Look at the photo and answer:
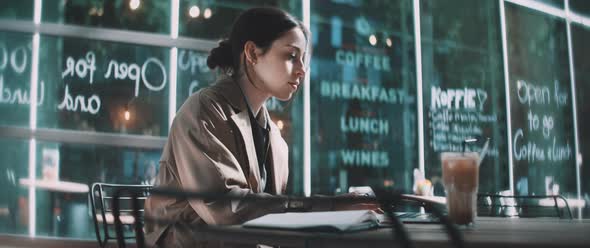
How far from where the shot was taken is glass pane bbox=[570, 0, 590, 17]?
7.15 metres

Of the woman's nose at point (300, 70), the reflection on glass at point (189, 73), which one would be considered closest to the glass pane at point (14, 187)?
the reflection on glass at point (189, 73)

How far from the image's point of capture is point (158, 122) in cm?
488

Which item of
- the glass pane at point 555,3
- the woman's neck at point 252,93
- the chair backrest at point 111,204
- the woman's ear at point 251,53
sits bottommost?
the chair backrest at point 111,204

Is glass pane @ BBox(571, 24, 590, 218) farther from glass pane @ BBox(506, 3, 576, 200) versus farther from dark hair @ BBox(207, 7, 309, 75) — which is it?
dark hair @ BBox(207, 7, 309, 75)

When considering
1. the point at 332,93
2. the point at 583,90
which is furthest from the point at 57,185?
the point at 583,90

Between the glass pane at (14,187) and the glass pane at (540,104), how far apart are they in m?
4.70

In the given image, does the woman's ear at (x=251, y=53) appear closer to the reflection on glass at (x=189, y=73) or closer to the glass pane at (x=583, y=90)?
the reflection on glass at (x=189, y=73)

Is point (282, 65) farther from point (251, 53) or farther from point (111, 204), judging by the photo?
point (111, 204)

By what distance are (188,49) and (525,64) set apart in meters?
3.81

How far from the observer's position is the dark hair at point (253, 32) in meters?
1.73

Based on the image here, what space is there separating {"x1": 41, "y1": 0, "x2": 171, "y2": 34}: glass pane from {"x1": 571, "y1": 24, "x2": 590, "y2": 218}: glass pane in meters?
4.91

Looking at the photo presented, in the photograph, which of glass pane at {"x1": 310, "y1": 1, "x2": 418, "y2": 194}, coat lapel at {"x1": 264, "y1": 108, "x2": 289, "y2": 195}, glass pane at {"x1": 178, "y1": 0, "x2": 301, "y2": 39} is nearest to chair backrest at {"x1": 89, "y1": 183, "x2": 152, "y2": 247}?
coat lapel at {"x1": 264, "y1": 108, "x2": 289, "y2": 195}

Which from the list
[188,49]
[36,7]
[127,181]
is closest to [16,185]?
[127,181]

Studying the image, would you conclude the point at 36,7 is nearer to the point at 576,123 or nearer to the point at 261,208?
the point at 261,208
